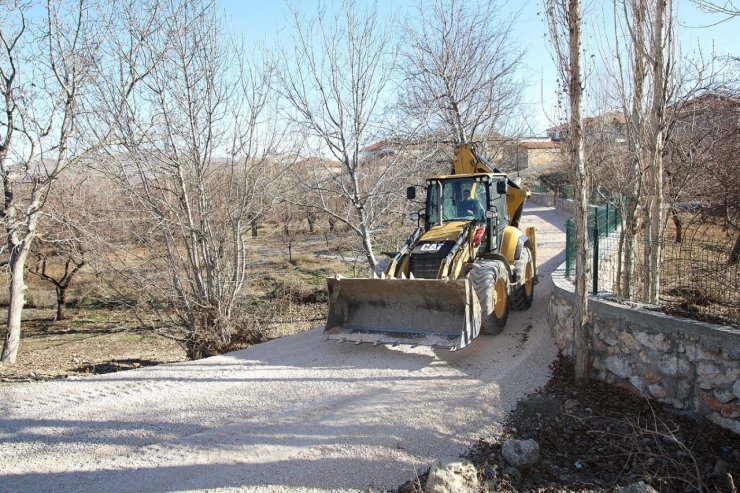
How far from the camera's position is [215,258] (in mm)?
9859

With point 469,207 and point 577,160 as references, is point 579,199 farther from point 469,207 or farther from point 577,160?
point 469,207

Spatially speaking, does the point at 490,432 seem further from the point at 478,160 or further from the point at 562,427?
the point at 478,160

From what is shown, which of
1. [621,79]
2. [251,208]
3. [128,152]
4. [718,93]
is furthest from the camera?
[251,208]

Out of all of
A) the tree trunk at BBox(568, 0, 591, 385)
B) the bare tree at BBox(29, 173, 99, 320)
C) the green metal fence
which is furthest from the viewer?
the bare tree at BBox(29, 173, 99, 320)

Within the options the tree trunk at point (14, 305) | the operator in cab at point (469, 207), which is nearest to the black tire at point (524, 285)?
the operator in cab at point (469, 207)

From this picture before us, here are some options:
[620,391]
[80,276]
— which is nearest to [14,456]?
[620,391]

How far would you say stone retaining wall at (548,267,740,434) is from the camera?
466cm

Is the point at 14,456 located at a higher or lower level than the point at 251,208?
lower

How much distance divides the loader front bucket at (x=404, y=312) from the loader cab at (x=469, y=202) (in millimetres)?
1862

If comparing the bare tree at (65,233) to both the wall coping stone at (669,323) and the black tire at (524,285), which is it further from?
the wall coping stone at (669,323)

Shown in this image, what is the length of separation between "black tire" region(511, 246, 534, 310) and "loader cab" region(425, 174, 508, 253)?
52cm

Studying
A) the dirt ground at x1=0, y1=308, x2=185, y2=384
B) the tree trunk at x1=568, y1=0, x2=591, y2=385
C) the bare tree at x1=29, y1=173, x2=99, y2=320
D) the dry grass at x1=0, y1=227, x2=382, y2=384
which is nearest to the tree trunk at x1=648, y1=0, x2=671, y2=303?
the tree trunk at x1=568, y1=0, x2=591, y2=385

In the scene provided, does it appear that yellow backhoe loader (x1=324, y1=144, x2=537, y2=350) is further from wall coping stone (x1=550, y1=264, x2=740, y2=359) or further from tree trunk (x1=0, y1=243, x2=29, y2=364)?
tree trunk (x1=0, y1=243, x2=29, y2=364)

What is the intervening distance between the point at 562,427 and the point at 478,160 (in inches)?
220
